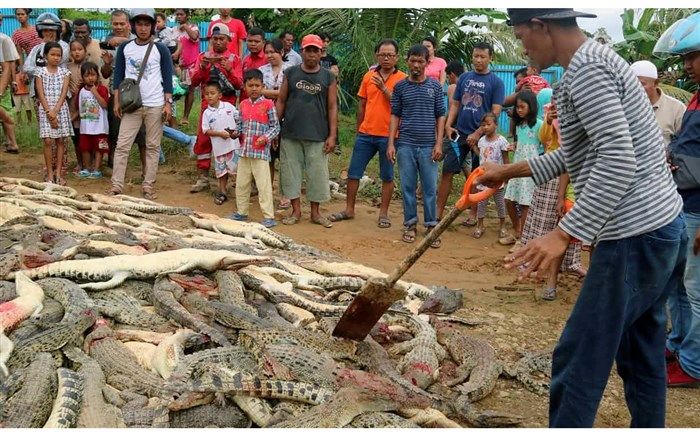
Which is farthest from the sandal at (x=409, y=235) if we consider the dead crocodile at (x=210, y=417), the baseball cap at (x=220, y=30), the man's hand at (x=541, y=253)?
the man's hand at (x=541, y=253)

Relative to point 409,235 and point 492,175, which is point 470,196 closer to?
point 492,175

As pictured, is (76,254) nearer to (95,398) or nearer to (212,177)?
(95,398)

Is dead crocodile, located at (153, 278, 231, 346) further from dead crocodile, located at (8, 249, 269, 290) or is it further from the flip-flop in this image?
the flip-flop

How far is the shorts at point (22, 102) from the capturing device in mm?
9430

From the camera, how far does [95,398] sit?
307 centimetres

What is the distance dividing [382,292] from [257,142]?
426 cm

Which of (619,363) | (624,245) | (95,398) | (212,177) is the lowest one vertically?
(212,177)

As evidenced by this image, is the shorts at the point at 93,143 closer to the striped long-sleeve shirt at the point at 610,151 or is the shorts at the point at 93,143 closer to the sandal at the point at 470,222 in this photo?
the sandal at the point at 470,222

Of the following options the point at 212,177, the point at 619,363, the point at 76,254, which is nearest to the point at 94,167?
the point at 212,177

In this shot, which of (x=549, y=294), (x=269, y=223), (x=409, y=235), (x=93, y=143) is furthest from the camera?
(x=93, y=143)

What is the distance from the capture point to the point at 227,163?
8.09 metres

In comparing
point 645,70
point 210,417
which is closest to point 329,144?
point 645,70

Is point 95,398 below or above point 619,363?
below
